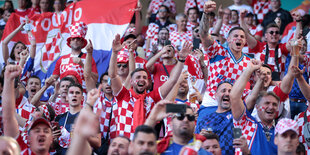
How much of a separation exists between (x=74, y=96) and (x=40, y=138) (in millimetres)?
1662

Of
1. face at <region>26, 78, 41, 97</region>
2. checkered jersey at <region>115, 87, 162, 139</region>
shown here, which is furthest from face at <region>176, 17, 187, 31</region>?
checkered jersey at <region>115, 87, 162, 139</region>

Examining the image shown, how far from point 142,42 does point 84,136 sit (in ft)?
23.9

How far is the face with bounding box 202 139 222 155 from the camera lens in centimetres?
597

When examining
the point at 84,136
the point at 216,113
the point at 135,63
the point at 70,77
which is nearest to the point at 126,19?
the point at 135,63

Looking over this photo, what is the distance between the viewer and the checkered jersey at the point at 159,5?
1262 cm

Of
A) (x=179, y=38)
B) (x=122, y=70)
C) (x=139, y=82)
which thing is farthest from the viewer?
(x=179, y=38)

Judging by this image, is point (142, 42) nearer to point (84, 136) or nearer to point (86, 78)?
point (86, 78)

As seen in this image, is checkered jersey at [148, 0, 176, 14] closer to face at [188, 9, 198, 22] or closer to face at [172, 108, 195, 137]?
face at [188, 9, 198, 22]

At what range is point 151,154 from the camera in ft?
16.7

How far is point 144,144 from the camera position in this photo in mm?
5180

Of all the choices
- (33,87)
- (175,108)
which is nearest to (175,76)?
(175,108)

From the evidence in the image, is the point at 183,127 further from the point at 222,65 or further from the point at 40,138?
the point at 222,65

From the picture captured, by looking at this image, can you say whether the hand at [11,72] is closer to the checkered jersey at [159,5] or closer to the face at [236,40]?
the face at [236,40]

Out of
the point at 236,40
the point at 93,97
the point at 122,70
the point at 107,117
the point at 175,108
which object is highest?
the point at 236,40
